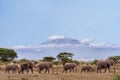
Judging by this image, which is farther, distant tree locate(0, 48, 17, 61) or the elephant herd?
distant tree locate(0, 48, 17, 61)

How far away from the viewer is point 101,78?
44.0 meters

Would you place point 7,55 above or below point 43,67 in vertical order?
above

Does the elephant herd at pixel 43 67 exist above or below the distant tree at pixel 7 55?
below

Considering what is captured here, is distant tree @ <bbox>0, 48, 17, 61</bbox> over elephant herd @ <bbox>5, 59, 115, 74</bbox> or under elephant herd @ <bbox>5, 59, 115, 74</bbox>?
over

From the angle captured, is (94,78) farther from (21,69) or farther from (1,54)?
(1,54)

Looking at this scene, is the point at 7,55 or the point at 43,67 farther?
the point at 7,55

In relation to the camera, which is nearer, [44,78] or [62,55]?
[44,78]

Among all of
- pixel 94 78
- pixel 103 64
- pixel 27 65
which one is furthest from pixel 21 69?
pixel 94 78

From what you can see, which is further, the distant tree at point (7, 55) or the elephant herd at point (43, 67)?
the distant tree at point (7, 55)

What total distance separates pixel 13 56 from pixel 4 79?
7344cm

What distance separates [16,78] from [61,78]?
4426 millimetres

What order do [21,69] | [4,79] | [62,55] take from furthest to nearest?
[62,55], [21,69], [4,79]

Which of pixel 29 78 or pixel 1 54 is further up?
pixel 1 54

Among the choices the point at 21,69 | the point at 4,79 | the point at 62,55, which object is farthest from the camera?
the point at 62,55
